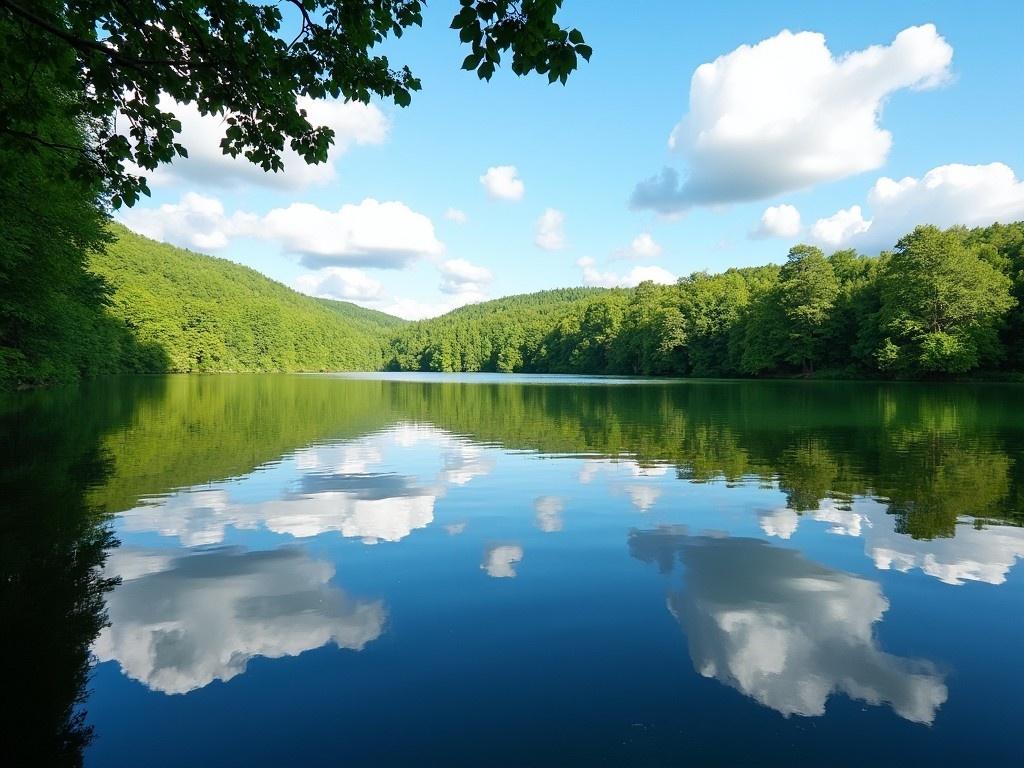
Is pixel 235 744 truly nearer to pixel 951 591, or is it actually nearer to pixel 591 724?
pixel 591 724

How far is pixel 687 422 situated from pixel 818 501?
50.3 ft

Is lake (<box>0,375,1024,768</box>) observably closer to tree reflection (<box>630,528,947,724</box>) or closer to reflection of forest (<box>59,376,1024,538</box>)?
tree reflection (<box>630,528,947,724</box>)

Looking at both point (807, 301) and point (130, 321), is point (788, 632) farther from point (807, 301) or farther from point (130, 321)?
point (130, 321)

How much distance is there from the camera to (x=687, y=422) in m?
27.3

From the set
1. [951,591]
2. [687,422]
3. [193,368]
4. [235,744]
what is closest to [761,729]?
[235,744]

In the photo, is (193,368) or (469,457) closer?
(469,457)

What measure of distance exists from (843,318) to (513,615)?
85167 millimetres

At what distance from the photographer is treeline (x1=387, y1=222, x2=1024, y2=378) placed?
6153cm

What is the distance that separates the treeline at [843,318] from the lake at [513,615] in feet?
186

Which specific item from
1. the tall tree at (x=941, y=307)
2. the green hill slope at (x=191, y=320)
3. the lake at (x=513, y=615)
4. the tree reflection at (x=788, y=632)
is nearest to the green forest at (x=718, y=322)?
the tall tree at (x=941, y=307)

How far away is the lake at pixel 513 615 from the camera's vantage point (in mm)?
4535

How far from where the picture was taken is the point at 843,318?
261ft

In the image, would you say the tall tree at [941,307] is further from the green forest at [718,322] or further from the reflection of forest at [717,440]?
the reflection of forest at [717,440]

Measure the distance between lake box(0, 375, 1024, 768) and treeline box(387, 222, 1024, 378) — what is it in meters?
56.6
